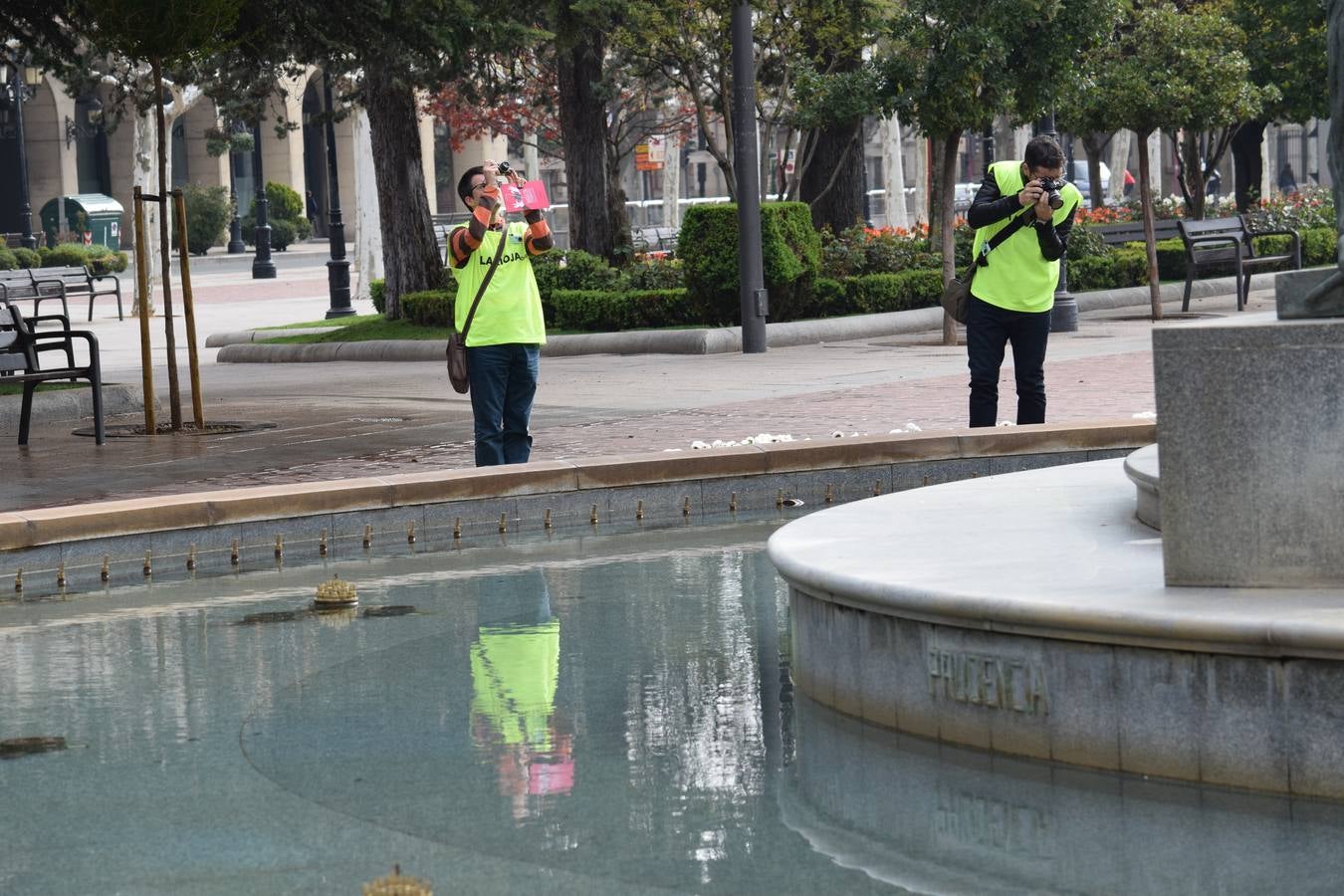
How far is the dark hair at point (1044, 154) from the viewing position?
31.0ft

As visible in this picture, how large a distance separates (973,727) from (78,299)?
33817mm

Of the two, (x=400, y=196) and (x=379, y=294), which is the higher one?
(x=400, y=196)

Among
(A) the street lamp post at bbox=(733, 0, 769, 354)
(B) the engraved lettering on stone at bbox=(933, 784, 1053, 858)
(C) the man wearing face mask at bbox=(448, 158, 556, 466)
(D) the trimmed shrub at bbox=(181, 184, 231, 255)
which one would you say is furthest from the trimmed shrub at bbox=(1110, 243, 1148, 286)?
(D) the trimmed shrub at bbox=(181, 184, 231, 255)

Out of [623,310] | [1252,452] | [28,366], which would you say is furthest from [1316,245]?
[1252,452]

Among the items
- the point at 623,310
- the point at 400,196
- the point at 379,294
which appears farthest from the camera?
the point at 379,294

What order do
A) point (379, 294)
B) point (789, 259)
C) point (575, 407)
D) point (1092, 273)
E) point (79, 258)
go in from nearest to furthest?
1. point (575, 407)
2. point (789, 259)
3. point (1092, 273)
4. point (379, 294)
5. point (79, 258)

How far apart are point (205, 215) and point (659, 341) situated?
132 ft

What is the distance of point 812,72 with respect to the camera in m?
20.2

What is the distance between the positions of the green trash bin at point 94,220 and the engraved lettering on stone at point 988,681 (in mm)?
49656

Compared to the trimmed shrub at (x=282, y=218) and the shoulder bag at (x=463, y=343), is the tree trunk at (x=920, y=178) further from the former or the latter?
the shoulder bag at (x=463, y=343)

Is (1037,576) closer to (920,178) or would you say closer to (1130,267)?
(1130,267)

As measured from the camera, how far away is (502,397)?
959cm

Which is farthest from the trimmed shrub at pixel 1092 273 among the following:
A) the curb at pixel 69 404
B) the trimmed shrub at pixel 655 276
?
the curb at pixel 69 404

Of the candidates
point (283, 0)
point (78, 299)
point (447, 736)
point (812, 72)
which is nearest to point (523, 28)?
point (812, 72)
